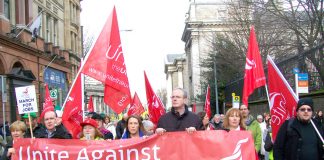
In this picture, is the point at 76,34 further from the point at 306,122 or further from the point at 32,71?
the point at 306,122

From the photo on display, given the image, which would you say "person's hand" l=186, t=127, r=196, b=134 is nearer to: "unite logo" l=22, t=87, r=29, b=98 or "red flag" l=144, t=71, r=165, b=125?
"unite logo" l=22, t=87, r=29, b=98

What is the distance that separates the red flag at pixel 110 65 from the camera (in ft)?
30.2

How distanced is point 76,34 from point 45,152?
4024 centimetres

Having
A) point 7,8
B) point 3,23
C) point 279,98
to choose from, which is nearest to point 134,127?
point 279,98

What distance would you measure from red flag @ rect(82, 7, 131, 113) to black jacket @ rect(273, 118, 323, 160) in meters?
3.53

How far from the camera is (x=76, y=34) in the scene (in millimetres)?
46219

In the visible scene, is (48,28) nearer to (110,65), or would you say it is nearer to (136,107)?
(136,107)

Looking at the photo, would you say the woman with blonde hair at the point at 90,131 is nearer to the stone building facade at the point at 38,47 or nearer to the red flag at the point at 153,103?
the red flag at the point at 153,103

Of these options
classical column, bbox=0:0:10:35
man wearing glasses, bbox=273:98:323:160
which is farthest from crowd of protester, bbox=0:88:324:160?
classical column, bbox=0:0:10:35

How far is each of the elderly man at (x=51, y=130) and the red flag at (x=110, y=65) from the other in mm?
1983

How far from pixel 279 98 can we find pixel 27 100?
4.29m

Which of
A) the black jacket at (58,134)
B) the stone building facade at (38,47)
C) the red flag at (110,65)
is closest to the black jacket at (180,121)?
the black jacket at (58,134)

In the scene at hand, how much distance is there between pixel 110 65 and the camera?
9352 mm

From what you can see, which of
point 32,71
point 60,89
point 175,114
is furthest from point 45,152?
point 60,89
